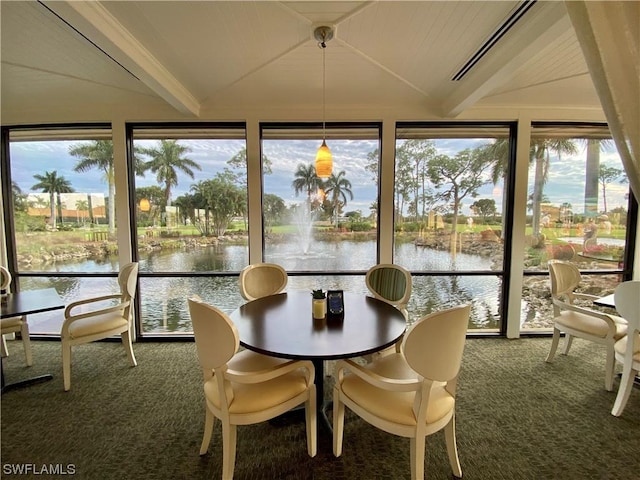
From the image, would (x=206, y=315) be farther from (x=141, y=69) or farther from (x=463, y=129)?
(x=463, y=129)

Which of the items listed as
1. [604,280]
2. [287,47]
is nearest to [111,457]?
[287,47]

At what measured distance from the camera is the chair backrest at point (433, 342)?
133 cm

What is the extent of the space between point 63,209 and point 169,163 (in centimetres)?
147

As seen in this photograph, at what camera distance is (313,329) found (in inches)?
71.6

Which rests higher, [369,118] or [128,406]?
[369,118]

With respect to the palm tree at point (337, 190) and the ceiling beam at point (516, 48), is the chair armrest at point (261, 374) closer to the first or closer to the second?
the palm tree at point (337, 190)

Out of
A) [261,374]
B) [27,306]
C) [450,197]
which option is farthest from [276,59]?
[27,306]

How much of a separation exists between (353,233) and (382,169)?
86 cm

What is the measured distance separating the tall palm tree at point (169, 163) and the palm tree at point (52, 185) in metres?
1.06

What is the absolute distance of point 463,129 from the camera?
342cm

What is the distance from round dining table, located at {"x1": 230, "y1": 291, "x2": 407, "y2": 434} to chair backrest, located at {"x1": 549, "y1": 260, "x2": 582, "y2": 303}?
6.61ft

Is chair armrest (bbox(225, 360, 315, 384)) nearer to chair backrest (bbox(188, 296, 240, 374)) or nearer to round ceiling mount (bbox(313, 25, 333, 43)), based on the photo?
chair backrest (bbox(188, 296, 240, 374))

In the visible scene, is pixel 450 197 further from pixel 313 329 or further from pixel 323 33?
pixel 313 329

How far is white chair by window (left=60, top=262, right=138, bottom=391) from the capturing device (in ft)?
8.16
